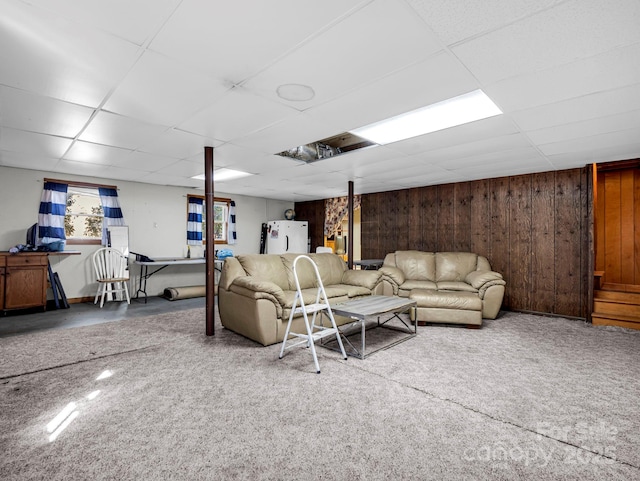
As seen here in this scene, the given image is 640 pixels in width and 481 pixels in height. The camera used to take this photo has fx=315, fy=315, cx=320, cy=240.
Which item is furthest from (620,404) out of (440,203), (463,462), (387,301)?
(440,203)

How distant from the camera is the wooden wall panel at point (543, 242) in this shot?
17.2 ft

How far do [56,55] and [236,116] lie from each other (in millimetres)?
1389

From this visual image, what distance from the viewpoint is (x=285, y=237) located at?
845cm

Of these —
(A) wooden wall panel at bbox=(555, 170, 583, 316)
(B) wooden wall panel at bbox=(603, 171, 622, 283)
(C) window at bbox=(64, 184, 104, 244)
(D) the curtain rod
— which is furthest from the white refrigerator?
(B) wooden wall panel at bbox=(603, 171, 622, 283)

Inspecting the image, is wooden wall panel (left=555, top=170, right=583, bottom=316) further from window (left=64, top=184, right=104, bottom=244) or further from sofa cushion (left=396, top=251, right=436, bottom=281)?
window (left=64, top=184, right=104, bottom=244)

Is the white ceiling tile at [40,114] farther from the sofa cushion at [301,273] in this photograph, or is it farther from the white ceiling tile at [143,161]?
the sofa cushion at [301,273]

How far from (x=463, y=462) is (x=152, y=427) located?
184 centimetres

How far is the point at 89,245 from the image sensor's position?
6086 millimetres

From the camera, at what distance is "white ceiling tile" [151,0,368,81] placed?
1.69m

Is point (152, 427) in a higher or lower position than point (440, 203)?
lower

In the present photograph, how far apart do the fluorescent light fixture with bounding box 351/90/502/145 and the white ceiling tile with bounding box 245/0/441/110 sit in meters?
0.88

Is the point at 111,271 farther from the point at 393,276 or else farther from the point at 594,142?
the point at 594,142

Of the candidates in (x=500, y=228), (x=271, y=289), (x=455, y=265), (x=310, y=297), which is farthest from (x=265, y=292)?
(x=500, y=228)

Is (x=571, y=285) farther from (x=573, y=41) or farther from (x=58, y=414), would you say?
(x=58, y=414)
